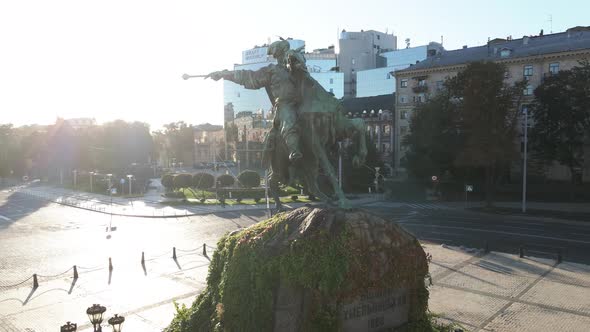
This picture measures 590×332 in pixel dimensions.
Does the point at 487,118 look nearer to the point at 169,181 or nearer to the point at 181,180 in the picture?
the point at 181,180

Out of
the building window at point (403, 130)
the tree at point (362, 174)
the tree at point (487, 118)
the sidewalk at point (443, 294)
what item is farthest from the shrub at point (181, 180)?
the building window at point (403, 130)

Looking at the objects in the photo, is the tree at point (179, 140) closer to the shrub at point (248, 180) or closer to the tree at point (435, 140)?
the shrub at point (248, 180)

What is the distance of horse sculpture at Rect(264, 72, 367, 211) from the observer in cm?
1055

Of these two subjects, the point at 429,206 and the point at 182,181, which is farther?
the point at 182,181

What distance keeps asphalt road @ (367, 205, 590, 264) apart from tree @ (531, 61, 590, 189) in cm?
1330

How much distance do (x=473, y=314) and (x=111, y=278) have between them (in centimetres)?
1426

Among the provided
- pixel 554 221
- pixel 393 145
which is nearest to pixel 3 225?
pixel 554 221

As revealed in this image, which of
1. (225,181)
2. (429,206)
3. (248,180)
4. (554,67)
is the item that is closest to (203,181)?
(225,181)

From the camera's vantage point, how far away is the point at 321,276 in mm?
8578

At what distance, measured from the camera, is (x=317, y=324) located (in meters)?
8.61

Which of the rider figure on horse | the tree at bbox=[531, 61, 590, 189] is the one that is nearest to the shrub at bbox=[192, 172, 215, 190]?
the tree at bbox=[531, 61, 590, 189]

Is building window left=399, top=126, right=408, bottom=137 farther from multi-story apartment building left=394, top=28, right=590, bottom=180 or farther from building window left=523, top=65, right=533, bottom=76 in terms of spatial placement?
building window left=523, top=65, right=533, bottom=76

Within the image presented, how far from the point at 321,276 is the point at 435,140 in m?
43.2

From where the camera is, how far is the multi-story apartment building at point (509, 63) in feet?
181
